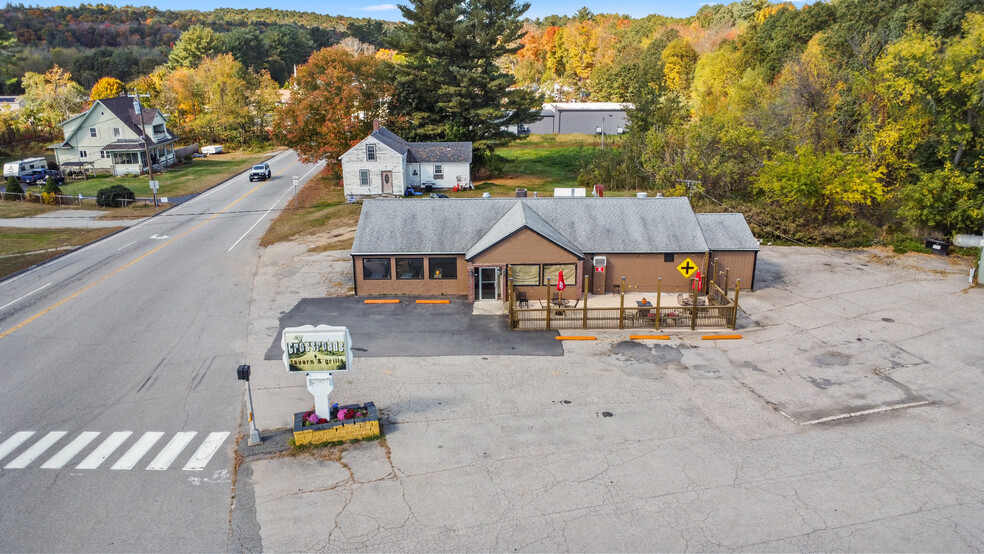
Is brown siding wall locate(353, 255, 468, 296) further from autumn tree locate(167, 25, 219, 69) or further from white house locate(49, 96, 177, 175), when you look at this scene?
autumn tree locate(167, 25, 219, 69)

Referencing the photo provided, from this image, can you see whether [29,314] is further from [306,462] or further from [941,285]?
[941,285]

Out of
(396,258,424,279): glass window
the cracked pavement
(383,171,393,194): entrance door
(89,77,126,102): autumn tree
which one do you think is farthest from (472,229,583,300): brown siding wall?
(89,77,126,102): autumn tree

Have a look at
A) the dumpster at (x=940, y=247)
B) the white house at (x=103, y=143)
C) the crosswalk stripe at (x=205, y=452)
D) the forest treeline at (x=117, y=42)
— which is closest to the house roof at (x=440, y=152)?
the white house at (x=103, y=143)

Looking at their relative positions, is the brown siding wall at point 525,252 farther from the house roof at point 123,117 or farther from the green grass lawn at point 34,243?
the house roof at point 123,117

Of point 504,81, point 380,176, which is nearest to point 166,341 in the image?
point 380,176

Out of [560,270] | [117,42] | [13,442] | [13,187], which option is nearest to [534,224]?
[560,270]

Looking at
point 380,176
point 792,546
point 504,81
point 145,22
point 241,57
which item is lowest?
point 792,546
